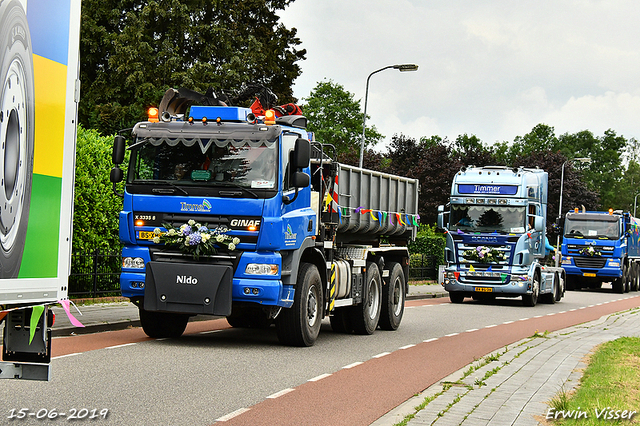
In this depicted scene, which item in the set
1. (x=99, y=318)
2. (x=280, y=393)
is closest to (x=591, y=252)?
(x=99, y=318)

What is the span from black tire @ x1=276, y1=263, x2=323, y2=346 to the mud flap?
1.19 metres

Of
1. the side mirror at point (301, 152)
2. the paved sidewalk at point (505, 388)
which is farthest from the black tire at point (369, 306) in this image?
the side mirror at point (301, 152)

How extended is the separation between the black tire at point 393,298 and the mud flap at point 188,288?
5.40 metres

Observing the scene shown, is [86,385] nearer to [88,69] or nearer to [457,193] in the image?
[457,193]

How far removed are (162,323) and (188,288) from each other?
166 centimetres

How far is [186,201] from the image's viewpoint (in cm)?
1196

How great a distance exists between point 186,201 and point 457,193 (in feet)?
50.8

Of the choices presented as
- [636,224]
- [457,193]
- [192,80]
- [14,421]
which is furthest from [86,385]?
[636,224]

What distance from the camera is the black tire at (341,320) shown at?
15547 millimetres

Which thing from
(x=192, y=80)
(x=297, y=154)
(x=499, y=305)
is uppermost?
(x=192, y=80)

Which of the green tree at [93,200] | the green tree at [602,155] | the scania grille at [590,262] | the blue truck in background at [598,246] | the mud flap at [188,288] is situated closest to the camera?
the mud flap at [188,288]

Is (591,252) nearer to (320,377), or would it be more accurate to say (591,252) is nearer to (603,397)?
(320,377)

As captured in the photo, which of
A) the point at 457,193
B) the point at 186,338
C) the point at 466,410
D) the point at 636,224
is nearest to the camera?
the point at 466,410

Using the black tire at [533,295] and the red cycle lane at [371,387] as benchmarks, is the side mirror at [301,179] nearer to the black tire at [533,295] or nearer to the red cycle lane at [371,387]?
the red cycle lane at [371,387]
